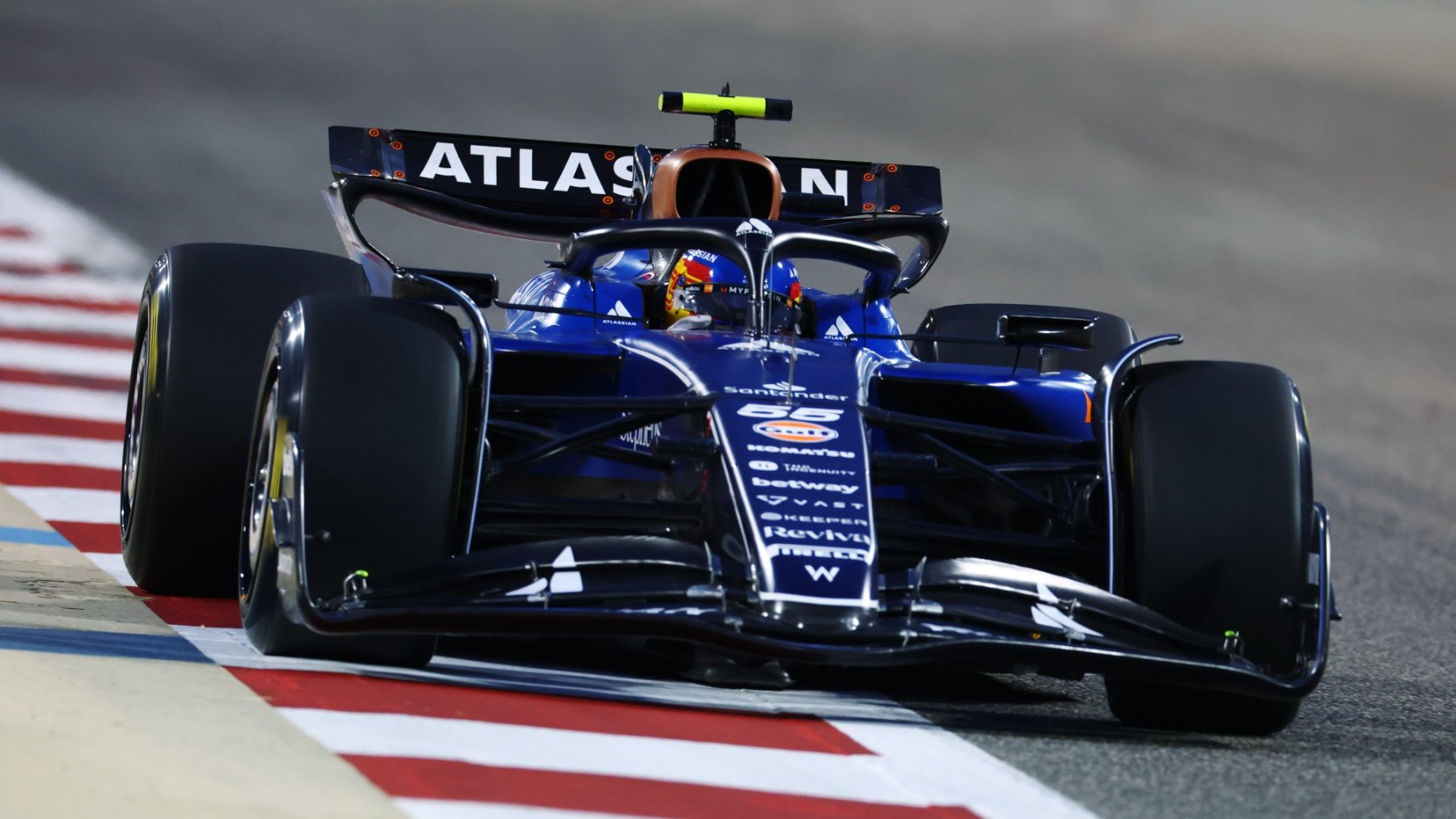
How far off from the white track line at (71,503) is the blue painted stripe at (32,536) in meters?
0.34

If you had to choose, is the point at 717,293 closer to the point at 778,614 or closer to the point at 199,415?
the point at 199,415

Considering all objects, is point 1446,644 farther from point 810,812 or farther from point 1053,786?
point 810,812

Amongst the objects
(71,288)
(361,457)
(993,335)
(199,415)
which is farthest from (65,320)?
(361,457)

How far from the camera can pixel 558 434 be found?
4.83 metres

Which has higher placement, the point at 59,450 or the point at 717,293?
the point at 717,293

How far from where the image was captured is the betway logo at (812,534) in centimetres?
427

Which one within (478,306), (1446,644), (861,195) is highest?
(861,195)

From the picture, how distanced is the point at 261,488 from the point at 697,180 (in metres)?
2.43

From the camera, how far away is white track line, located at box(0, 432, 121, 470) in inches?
332

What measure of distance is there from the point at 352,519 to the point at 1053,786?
1550 mm

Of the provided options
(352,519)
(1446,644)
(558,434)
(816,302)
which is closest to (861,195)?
(816,302)

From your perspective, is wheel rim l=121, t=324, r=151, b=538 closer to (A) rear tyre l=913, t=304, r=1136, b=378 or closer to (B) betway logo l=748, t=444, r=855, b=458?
(B) betway logo l=748, t=444, r=855, b=458

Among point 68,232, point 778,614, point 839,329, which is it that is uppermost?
point 68,232

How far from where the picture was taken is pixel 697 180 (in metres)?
6.86
